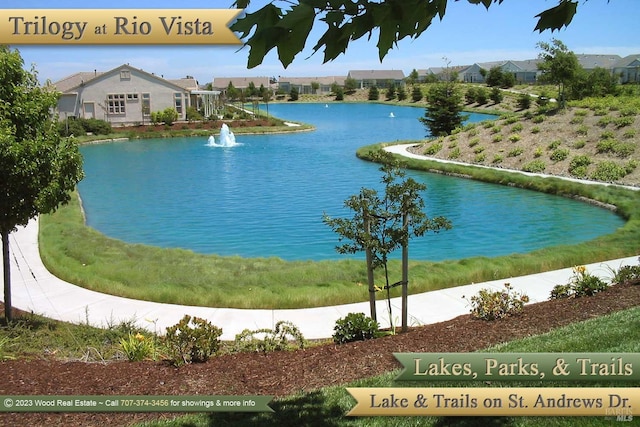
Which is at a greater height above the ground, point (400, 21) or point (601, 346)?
point (400, 21)

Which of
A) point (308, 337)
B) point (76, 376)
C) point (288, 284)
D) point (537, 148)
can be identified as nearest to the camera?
point (76, 376)

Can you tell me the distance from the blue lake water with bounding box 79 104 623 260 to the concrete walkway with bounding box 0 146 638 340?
14.7 ft

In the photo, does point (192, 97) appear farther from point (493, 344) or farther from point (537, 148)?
point (493, 344)

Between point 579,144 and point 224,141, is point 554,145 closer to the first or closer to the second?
point 579,144

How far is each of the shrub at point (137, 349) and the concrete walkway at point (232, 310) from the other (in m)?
1.50

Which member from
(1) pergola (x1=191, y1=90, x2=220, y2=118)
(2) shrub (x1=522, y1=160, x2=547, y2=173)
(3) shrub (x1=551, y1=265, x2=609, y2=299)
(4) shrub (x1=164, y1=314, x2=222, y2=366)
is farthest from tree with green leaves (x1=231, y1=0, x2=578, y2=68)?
(1) pergola (x1=191, y1=90, x2=220, y2=118)

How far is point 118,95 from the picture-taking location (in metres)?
61.9

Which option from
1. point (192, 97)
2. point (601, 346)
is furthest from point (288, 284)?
point (192, 97)

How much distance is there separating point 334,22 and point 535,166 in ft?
101

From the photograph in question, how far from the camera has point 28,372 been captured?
22.4 ft

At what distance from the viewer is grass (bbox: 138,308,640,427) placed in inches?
188

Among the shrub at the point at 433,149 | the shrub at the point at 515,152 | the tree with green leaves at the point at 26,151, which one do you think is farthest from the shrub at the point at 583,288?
the shrub at the point at 433,149

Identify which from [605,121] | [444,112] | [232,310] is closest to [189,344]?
[232,310]

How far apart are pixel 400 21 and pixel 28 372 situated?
6.25 meters
